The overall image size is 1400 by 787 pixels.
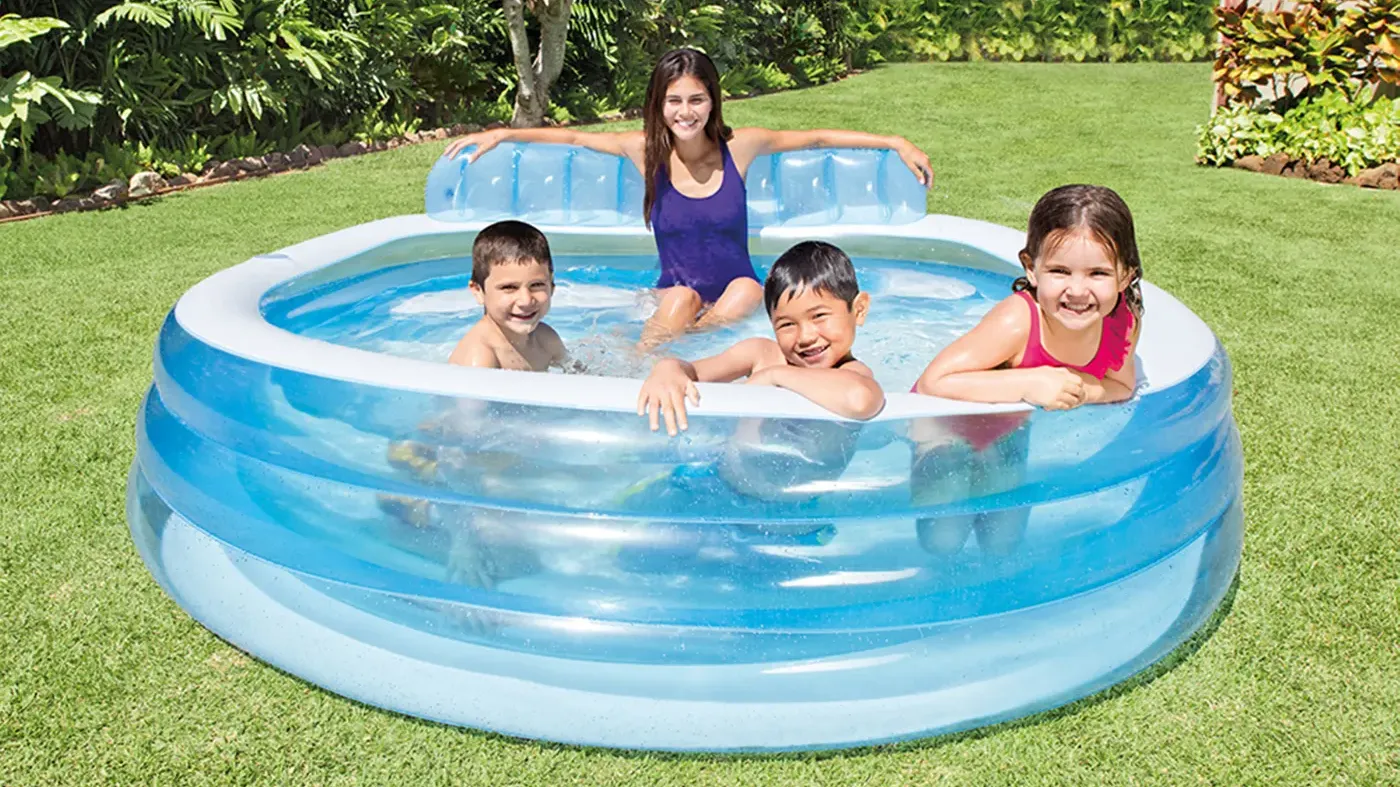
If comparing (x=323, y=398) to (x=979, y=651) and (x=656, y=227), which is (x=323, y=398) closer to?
(x=979, y=651)

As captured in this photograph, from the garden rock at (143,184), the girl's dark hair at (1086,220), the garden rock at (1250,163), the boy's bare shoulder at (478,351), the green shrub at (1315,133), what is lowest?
the garden rock at (1250,163)

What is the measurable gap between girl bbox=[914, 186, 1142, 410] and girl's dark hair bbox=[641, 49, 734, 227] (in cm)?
200

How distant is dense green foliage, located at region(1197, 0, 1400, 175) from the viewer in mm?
9023

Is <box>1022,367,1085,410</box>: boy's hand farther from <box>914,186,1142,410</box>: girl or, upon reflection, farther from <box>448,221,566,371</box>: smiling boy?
<box>448,221,566,371</box>: smiling boy

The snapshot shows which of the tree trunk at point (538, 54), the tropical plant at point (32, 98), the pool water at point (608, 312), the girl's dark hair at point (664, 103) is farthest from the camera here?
the tree trunk at point (538, 54)

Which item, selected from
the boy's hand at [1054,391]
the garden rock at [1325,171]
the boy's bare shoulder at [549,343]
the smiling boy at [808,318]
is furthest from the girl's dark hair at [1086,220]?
the garden rock at [1325,171]

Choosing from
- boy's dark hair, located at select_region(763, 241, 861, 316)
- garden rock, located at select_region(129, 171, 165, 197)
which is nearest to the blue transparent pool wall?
boy's dark hair, located at select_region(763, 241, 861, 316)

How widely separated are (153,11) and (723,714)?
7.92 m

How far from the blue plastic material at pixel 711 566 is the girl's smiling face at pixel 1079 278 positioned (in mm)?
227

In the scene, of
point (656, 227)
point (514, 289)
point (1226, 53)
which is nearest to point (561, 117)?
point (1226, 53)

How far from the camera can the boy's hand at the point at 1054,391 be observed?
2508 mm

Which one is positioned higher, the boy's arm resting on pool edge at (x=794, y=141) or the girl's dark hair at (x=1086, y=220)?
the girl's dark hair at (x=1086, y=220)

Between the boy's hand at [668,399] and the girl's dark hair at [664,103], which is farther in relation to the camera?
the girl's dark hair at [664,103]

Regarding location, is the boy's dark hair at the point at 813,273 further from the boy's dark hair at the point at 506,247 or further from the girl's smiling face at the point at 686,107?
the girl's smiling face at the point at 686,107
